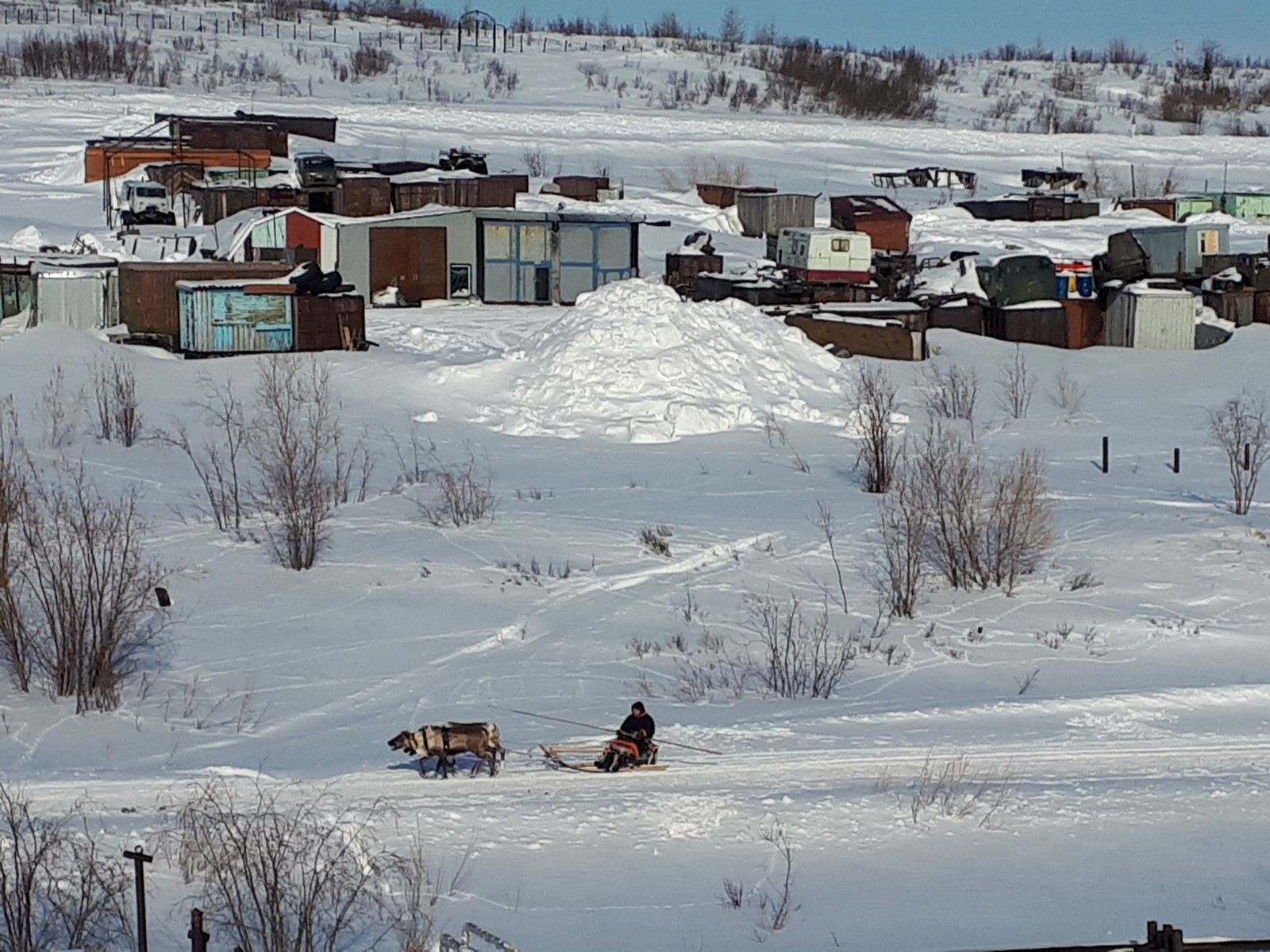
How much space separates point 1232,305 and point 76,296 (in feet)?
65.2

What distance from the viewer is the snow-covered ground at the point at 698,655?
8859 millimetres

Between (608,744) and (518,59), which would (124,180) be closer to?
(608,744)

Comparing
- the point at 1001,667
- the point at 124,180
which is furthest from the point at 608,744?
Answer: the point at 124,180

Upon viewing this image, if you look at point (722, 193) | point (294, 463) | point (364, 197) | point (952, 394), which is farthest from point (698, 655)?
point (722, 193)

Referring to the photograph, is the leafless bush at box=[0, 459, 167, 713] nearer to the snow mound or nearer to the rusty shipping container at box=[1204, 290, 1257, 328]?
the snow mound

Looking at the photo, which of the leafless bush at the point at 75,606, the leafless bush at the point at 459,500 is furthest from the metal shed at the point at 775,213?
the leafless bush at the point at 75,606

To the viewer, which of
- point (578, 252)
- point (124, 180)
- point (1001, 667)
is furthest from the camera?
point (124, 180)

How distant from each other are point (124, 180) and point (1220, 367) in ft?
90.1

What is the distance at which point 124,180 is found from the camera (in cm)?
4334

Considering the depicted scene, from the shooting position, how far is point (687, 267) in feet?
117

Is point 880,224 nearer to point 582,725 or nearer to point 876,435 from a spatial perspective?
point 876,435

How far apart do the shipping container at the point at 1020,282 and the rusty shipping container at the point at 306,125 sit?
28.0 meters

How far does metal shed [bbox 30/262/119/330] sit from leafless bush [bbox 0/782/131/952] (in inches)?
753

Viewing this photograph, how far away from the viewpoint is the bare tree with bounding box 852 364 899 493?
760 inches
